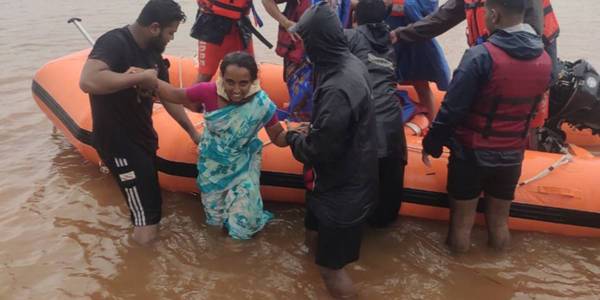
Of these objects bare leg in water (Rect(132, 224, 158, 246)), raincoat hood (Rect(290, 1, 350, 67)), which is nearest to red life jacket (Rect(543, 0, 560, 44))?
raincoat hood (Rect(290, 1, 350, 67))

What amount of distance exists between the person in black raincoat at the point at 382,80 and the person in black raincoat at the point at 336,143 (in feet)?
1.63

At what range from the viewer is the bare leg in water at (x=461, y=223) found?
10.3ft

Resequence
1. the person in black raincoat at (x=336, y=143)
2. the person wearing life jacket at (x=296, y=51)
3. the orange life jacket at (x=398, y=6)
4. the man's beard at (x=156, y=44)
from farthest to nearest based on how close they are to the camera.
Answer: the person wearing life jacket at (x=296, y=51)
the orange life jacket at (x=398, y=6)
the man's beard at (x=156, y=44)
the person in black raincoat at (x=336, y=143)

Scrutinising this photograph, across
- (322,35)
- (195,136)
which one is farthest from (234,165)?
(322,35)

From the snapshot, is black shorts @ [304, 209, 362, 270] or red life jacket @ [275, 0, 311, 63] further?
red life jacket @ [275, 0, 311, 63]

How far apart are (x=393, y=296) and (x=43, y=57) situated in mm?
6770

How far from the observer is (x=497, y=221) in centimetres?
321

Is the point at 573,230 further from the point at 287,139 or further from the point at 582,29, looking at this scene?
the point at 582,29

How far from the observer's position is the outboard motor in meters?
3.82

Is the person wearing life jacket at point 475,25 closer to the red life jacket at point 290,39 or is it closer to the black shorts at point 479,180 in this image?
the black shorts at point 479,180

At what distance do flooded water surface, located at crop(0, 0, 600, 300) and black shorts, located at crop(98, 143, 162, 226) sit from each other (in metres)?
0.28

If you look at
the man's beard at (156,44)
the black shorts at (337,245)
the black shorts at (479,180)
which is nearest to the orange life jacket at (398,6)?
the black shorts at (479,180)

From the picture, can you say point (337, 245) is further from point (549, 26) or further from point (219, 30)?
point (219, 30)

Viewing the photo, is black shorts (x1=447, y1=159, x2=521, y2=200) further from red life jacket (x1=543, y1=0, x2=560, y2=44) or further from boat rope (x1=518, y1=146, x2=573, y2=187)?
red life jacket (x1=543, y1=0, x2=560, y2=44)
